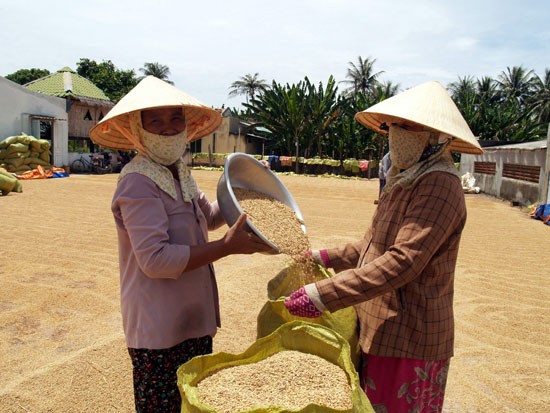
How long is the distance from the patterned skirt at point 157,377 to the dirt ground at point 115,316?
3.17ft

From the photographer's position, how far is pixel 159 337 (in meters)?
1.52

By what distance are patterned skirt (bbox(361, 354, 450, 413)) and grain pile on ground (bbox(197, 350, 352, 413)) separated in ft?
1.06

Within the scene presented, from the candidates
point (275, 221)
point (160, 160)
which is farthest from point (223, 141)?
point (160, 160)

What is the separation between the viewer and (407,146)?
5.37 feet

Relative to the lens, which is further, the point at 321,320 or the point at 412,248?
the point at 321,320

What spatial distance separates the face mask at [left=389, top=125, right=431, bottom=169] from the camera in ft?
5.29

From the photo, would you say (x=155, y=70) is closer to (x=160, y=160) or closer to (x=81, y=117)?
(x=81, y=117)

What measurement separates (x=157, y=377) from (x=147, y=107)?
0.93m

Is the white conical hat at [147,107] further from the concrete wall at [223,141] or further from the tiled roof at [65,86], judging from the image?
the concrete wall at [223,141]

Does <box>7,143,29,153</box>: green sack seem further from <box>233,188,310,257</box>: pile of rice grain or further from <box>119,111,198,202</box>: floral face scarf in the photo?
<box>119,111,198,202</box>: floral face scarf

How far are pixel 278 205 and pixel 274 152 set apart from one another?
A: 84.6 feet

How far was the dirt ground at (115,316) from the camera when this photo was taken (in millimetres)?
2605

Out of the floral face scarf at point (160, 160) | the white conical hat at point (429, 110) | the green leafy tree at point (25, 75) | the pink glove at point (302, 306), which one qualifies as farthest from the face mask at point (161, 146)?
the green leafy tree at point (25, 75)

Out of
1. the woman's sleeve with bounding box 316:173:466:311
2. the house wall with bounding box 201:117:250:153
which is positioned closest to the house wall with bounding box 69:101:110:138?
the house wall with bounding box 201:117:250:153
